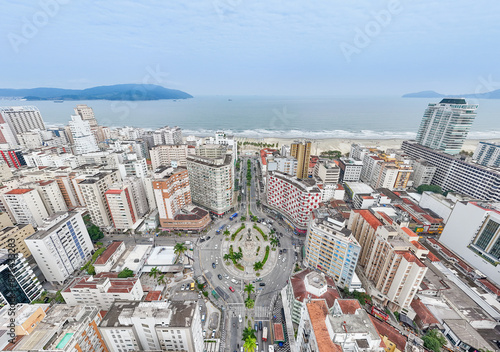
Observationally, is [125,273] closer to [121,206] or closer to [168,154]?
[121,206]

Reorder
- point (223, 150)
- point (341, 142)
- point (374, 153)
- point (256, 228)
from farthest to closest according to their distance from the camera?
point (341, 142), point (374, 153), point (223, 150), point (256, 228)

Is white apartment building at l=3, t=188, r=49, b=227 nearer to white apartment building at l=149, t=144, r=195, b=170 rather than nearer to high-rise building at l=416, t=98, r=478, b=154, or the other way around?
white apartment building at l=149, t=144, r=195, b=170

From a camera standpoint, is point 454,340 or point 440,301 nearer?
point 454,340

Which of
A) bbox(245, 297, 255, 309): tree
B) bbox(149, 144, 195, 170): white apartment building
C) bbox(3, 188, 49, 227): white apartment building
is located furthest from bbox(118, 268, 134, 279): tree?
bbox(149, 144, 195, 170): white apartment building

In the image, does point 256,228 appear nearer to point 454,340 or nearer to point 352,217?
point 352,217

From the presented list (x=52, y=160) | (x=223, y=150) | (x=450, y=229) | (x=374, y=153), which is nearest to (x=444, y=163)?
(x=374, y=153)

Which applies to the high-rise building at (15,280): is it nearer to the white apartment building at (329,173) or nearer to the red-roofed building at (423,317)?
the red-roofed building at (423,317)

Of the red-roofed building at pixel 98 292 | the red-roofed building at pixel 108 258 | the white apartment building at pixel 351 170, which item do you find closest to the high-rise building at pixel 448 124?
the white apartment building at pixel 351 170
